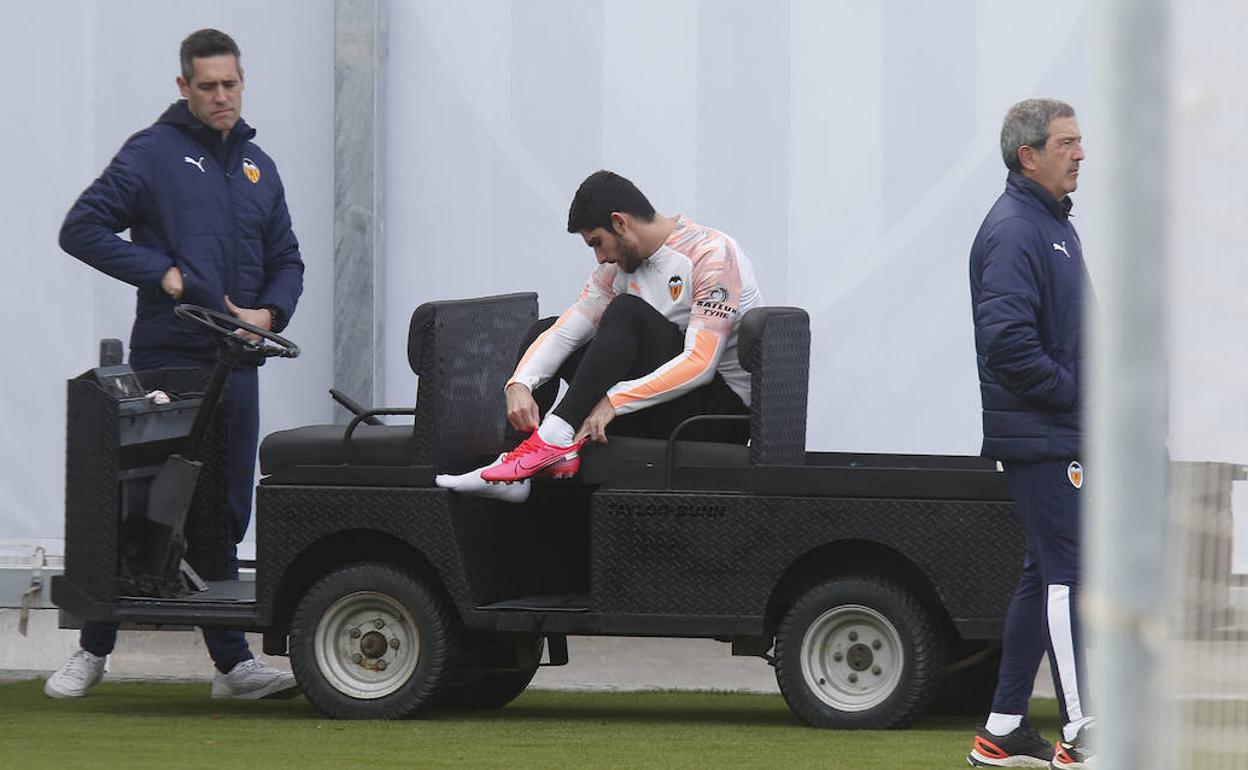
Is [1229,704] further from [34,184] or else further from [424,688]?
[34,184]

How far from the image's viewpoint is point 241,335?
19.4 ft

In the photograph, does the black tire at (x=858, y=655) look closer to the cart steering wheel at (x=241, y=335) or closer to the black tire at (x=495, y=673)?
the black tire at (x=495, y=673)

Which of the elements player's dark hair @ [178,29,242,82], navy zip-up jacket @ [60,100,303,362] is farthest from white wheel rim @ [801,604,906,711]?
player's dark hair @ [178,29,242,82]

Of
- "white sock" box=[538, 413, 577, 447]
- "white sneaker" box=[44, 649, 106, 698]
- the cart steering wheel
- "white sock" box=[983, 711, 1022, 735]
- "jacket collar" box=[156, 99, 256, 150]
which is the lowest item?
"white sneaker" box=[44, 649, 106, 698]

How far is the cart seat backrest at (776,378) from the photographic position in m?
5.40

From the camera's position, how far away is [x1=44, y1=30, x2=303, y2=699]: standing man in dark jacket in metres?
6.02

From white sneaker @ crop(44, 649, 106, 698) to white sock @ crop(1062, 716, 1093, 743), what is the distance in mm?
2954

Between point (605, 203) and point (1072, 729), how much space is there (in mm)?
1876

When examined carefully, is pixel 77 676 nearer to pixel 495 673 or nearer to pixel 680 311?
pixel 495 673

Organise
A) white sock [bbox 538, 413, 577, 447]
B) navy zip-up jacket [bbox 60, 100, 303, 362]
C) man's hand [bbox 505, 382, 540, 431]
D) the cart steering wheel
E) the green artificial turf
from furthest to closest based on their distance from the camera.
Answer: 1. navy zip-up jacket [bbox 60, 100, 303, 362]
2. the cart steering wheel
3. man's hand [bbox 505, 382, 540, 431]
4. white sock [bbox 538, 413, 577, 447]
5. the green artificial turf

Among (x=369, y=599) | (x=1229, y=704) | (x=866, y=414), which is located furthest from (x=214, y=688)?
(x=1229, y=704)

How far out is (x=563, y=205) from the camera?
732 centimetres

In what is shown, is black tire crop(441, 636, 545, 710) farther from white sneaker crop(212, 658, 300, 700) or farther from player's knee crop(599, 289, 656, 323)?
player's knee crop(599, 289, 656, 323)

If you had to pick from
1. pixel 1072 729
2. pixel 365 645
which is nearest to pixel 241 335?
pixel 365 645
